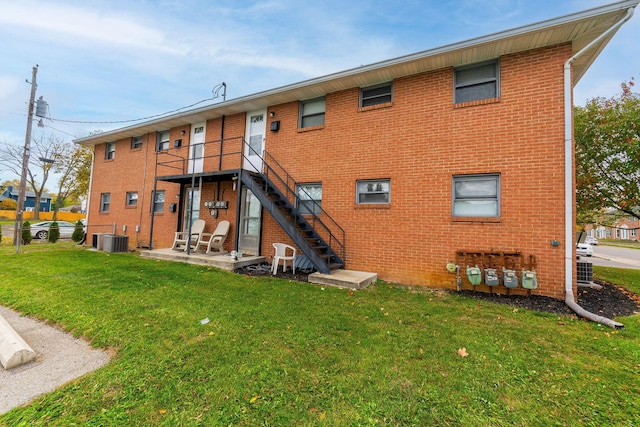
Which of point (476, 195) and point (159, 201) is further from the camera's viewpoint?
point (159, 201)

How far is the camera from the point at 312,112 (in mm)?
8531

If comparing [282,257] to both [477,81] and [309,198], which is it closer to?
[309,198]

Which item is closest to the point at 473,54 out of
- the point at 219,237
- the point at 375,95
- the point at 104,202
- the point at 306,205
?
the point at 375,95

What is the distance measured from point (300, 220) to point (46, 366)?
18.7ft

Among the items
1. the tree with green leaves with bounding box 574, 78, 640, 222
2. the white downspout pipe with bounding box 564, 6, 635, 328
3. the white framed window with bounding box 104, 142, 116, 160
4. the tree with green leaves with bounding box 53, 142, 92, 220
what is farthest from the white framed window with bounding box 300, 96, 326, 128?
the tree with green leaves with bounding box 53, 142, 92, 220

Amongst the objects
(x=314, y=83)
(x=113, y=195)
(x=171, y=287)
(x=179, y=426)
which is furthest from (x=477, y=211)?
(x=113, y=195)

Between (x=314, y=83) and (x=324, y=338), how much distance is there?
6778 mm

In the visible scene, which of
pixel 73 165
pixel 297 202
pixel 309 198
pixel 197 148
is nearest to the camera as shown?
pixel 297 202

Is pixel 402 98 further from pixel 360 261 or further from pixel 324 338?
pixel 324 338

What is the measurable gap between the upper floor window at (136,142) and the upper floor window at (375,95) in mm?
10841

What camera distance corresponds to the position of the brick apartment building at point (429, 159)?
554 centimetres

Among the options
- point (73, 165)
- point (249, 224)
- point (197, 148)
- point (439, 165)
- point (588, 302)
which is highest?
point (73, 165)

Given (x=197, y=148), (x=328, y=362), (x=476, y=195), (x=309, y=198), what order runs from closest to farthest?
(x=328, y=362)
(x=476, y=195)
(x=309, y=198)
(x=197, y=148)

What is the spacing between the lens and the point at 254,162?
9.48m
